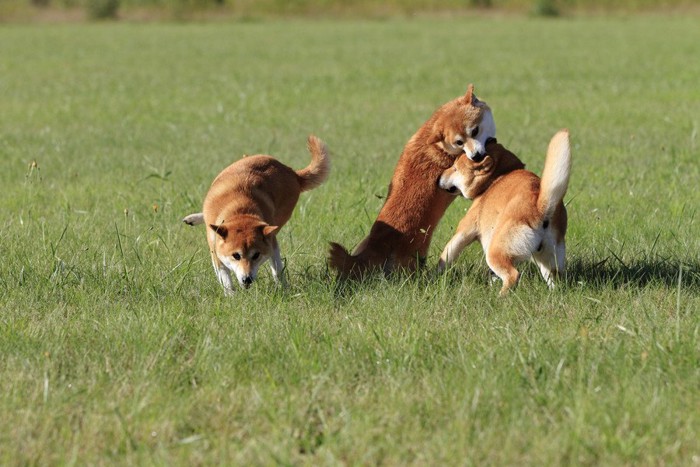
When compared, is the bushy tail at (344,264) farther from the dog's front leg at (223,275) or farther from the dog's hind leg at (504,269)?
the dog's hind leg at (504,269)

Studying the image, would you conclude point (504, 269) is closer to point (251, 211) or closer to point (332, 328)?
point (332, 328)

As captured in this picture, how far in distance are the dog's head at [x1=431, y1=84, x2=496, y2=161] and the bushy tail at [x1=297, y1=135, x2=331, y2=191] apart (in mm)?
869

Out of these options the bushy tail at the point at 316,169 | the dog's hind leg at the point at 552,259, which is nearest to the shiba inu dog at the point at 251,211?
the bushy tail at the point at 316,169

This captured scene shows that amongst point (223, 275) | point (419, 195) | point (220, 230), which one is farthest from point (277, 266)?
point (419, 195)

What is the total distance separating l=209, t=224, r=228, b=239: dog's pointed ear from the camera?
533 centimetres

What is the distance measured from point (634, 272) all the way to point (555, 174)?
1.01 m

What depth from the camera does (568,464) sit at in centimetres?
330

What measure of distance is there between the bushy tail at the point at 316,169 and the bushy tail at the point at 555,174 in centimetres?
210

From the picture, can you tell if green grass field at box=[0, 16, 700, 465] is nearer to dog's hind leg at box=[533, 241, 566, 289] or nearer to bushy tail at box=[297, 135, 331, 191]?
dog's hind leg at box=[533, 241, 566, 289]

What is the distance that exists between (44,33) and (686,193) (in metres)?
37.1

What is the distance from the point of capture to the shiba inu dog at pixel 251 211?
537 cm

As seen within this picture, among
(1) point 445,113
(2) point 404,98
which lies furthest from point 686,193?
(2) point 404,98

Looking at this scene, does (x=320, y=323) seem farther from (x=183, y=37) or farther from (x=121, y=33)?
(x=121, y=33)

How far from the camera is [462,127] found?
6.15 m
